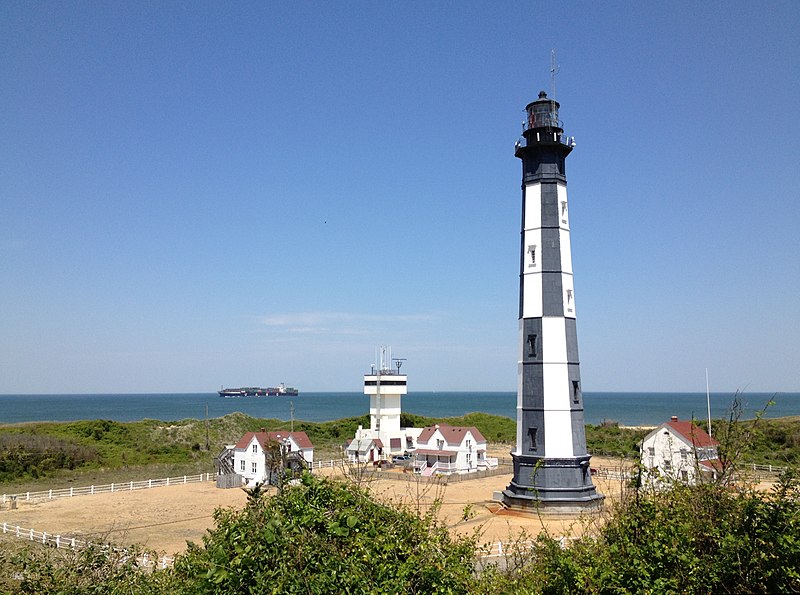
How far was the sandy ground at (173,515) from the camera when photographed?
22.9 m

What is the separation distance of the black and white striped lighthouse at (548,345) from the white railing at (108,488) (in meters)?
21.4

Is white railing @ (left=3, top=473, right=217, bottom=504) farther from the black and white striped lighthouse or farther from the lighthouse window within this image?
the lighthouse window

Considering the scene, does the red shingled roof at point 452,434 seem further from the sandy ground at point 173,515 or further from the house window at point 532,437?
the house window at point 532,437

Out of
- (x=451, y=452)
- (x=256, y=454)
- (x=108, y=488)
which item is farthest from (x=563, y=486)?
(x=108, y=488)

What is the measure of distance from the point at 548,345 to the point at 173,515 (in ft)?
59.2

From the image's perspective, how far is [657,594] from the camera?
738 centimetres

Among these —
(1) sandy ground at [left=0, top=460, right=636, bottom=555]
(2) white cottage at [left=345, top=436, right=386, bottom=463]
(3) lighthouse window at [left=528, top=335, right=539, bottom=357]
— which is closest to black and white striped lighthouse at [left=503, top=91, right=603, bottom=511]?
(3) lighthouse window at [left=528, top=335, right=539, bottom=357]

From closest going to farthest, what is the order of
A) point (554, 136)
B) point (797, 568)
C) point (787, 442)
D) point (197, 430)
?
point (797, 568), point (554, 136), point (787, 442), point (197, 430)

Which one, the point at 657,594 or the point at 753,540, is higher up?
the point at 753,540

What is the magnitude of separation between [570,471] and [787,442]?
112 feet

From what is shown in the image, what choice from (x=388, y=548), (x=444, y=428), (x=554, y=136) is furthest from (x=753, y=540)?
(x=444, y=428)

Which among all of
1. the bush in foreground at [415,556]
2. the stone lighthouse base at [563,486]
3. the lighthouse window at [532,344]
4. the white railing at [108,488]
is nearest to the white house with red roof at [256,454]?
the white railing at [108,488]

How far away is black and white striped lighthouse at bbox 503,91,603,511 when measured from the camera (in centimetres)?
2536

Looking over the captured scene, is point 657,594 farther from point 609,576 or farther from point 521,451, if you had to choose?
point 521,451
